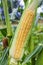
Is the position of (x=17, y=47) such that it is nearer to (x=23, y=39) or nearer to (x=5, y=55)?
(x=23, y=39)

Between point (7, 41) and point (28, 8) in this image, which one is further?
point (7, 41)

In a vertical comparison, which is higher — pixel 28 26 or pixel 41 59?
pixel 28 26

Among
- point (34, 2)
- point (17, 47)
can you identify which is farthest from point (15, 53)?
point (34, 2)

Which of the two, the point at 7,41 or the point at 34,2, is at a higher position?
the point at 34,2

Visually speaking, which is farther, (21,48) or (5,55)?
(5,55)

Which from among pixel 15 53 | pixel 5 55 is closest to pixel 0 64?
pixel 5 55

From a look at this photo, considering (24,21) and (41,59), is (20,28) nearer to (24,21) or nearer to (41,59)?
(24,21)
